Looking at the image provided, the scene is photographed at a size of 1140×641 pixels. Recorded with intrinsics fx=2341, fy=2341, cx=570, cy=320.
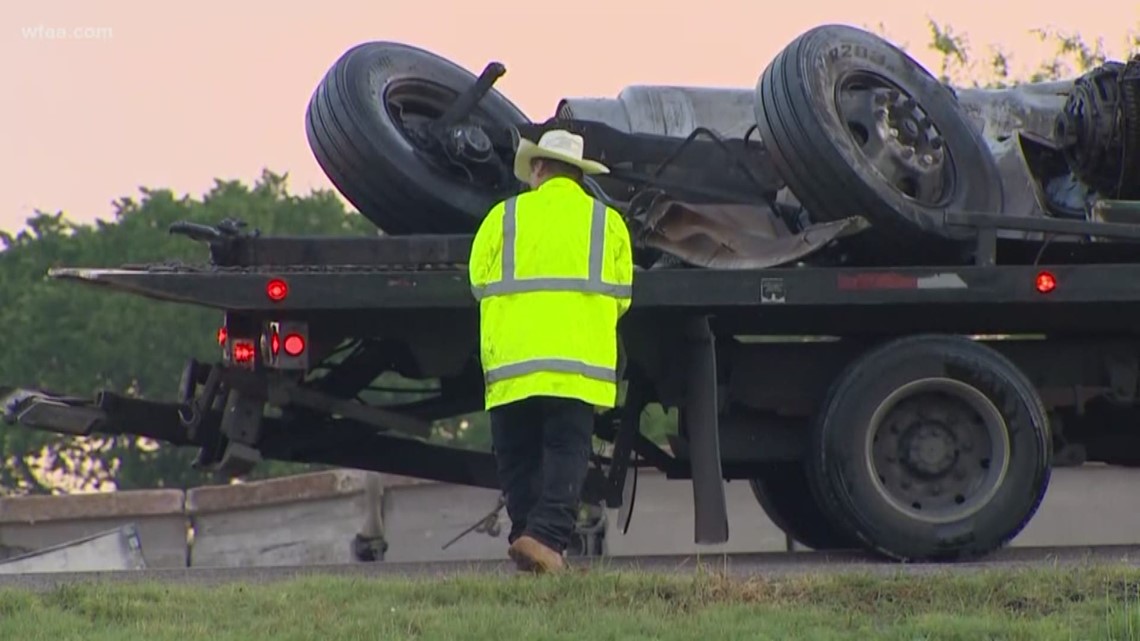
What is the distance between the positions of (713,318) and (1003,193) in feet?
4.62

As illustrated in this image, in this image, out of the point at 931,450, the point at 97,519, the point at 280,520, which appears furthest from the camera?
the point at 97,519

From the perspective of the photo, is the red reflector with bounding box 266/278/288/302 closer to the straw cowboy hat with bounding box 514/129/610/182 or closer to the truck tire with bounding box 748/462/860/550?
the straw cowboy hat with bounding box 514/129/610/182

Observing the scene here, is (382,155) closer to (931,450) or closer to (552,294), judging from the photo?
(552,294)

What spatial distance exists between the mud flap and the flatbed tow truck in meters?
0.01

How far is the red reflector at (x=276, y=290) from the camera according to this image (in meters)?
9.45

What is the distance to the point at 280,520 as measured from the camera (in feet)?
56.4

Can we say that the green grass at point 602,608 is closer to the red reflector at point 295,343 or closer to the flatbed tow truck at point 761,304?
the red reflector at point 295,343

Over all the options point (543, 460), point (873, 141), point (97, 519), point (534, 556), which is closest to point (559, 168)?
point (543, 460)

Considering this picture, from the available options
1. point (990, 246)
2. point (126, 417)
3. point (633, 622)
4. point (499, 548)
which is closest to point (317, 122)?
point (126, 417)

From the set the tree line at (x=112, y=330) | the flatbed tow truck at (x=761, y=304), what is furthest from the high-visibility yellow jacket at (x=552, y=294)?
the tree line at (x=112, y=330)

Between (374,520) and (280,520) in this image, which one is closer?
(374,520)

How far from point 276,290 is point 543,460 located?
1.53 m

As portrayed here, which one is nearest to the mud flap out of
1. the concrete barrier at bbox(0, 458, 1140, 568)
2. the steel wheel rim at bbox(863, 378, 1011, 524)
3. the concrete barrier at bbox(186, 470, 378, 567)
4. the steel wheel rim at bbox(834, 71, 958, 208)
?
A: the steel wheel rim at bbox(863, 378, 1011, 524)

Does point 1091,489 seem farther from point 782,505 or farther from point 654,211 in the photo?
point 654,211
